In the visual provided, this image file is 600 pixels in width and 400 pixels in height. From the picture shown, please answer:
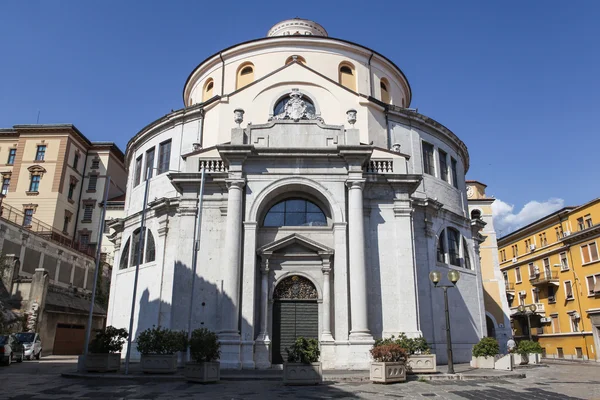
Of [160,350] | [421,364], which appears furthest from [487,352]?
[160,350]

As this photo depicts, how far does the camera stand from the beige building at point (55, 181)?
2143 inches

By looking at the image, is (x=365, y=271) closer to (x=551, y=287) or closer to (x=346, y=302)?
(x=346, y=302)

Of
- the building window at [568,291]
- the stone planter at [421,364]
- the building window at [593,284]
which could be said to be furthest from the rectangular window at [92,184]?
the building window at [593,284]

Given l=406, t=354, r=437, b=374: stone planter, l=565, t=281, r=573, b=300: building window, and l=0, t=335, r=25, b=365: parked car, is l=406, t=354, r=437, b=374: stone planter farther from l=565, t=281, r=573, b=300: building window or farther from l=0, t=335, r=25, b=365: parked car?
l=565, t=281, r=573, b=300: building window

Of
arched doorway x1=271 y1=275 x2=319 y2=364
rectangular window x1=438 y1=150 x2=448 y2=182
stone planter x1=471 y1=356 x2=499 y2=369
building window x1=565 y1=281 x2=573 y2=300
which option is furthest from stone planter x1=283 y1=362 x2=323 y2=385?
building window x1=565 y1=281 x2=573 y2=300

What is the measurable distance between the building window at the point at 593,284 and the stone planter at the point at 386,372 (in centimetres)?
3318

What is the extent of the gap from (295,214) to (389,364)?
9.55 meters

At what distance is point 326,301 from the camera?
70.6 feet

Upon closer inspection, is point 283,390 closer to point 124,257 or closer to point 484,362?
point 484,362

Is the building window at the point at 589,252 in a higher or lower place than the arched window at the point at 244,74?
lower

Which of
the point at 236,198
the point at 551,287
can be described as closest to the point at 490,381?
the point at 236,198

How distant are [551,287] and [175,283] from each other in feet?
135

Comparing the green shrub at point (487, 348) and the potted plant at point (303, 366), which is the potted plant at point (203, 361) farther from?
the green shrub at point (487, 348)

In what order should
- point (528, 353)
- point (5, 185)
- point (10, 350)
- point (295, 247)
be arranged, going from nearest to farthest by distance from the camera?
point (295, 247), point (10, 350), point (528, 353), point (5, 185)
